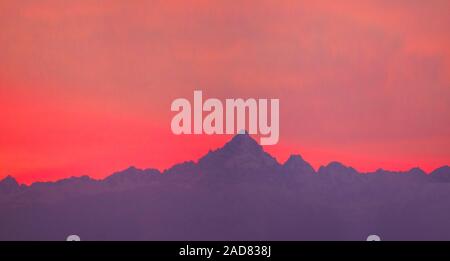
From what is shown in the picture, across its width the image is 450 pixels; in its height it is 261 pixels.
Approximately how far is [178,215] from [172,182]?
1.89 feet

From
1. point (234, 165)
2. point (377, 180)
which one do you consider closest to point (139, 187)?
point (234, 165)

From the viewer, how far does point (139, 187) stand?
17.0m
